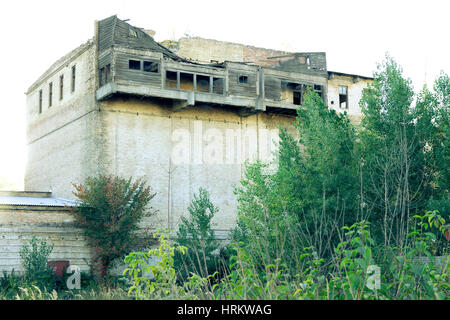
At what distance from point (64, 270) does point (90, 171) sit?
556cm

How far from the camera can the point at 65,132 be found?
110ft

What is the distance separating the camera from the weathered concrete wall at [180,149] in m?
30.9

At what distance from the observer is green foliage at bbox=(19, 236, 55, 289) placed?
2545cm

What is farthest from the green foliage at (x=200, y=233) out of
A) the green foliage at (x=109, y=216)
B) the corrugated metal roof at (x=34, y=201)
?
the corrugated metal roof at (x=34, y=201)

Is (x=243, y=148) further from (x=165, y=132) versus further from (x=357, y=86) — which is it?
(x=357, y=86)

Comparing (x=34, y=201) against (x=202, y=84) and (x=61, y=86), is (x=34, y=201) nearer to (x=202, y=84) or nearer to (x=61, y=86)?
(x=61, y=86)

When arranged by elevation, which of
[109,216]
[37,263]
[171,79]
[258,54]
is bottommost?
[37,263]

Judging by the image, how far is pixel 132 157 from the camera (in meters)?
31.0

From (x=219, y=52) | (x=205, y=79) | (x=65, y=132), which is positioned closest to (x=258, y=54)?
(x=219, y=52)

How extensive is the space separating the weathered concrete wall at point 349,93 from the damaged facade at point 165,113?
659 millimetres

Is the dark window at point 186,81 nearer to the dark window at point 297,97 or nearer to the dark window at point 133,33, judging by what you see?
the dark window at point 133,33

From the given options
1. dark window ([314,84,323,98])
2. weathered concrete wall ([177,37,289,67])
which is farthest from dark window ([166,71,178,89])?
dark window ([314,84,323,98])

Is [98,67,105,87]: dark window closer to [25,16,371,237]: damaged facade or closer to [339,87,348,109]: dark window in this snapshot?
[25,16,371,237]: damaged facade

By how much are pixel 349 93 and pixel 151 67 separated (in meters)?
14.1
